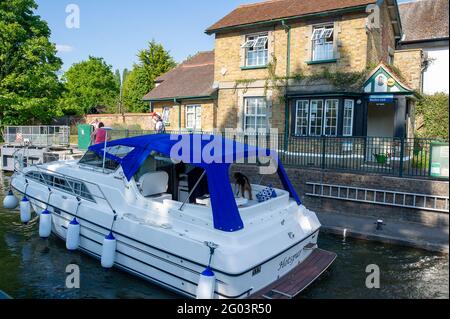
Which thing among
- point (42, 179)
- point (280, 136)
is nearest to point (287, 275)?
point (42, 179)

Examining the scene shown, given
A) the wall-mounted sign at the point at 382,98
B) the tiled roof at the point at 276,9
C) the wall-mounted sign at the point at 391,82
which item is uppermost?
the tiled roof at the point at 276,9

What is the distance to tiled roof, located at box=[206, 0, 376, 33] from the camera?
1514cm

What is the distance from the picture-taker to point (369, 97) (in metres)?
14.6

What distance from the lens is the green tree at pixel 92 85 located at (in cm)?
4909

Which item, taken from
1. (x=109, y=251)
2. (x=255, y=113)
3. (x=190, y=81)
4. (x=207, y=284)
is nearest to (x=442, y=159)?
(x=207, y=284)

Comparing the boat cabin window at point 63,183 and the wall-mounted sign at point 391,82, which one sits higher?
the wall-mounted sign at point 391,82

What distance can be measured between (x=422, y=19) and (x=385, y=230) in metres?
21.5

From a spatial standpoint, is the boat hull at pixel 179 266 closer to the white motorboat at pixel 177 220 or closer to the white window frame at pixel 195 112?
the white motorboat at pixel 177 220

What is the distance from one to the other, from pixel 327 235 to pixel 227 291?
500 centimetres

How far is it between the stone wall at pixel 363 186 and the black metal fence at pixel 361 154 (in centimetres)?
26

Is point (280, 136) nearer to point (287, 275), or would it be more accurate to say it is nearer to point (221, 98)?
point (221, 98)

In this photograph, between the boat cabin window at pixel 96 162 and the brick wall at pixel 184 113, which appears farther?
the brick wall at pixel 184 113
